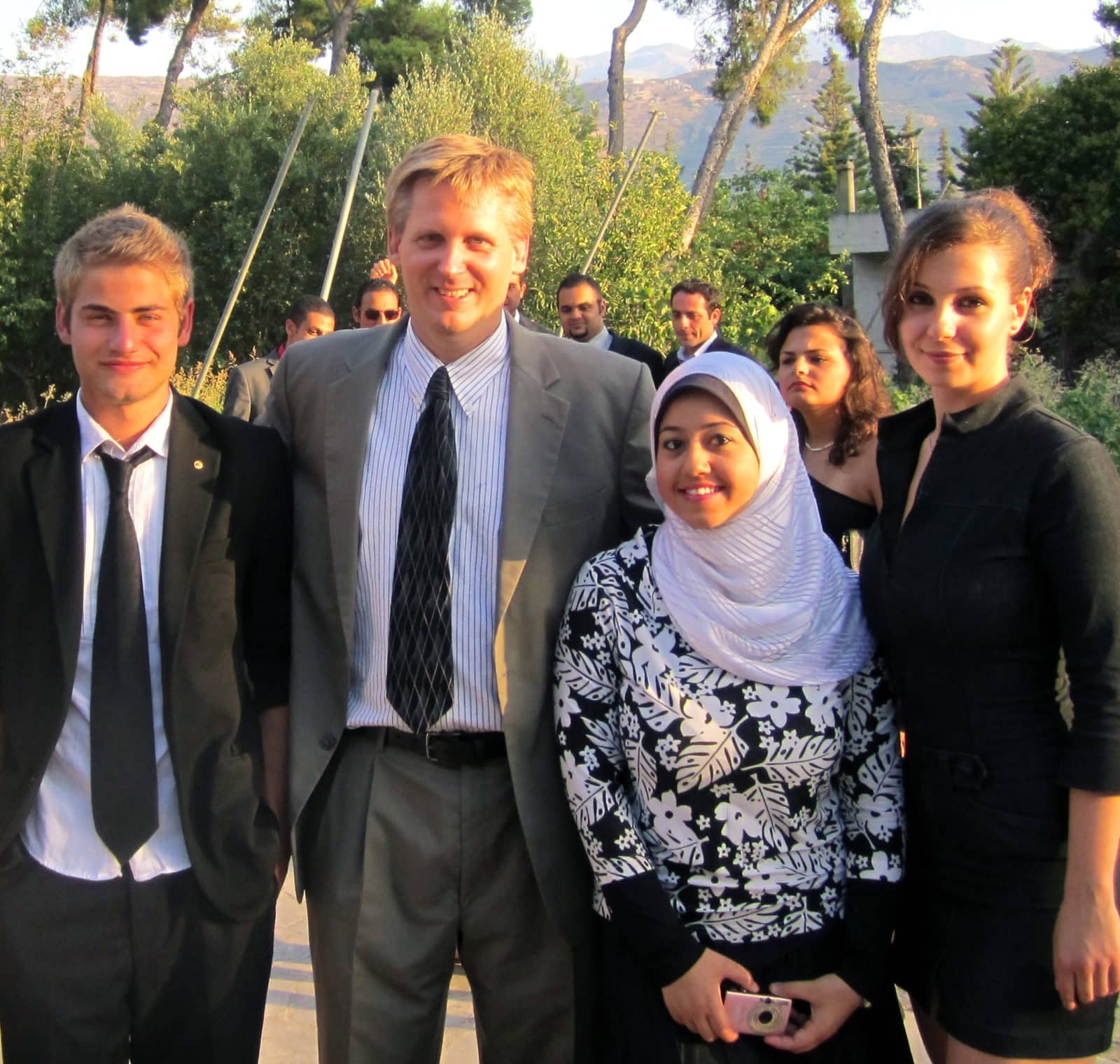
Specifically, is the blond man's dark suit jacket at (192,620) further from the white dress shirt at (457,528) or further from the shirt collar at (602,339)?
the shirt collar at (602,339)

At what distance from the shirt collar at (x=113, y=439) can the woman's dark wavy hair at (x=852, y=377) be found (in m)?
2.14

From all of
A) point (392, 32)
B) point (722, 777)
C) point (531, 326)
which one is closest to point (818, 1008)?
point (722, 777)

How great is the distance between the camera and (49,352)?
21.1 meters

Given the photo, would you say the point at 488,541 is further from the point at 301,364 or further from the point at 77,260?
the point at 77,260

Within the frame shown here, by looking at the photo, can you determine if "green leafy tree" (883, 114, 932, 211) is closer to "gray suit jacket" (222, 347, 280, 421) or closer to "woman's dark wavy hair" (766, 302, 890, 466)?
"gray suit jacket" (222, 347, 280, 421)

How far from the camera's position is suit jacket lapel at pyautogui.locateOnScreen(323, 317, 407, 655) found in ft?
7.13

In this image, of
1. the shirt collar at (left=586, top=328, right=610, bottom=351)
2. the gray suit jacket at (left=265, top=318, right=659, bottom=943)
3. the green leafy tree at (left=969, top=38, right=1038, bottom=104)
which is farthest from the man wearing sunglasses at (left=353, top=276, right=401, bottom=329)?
the green leafy tree at (left=969, top=38, right=1038, bottom=104)

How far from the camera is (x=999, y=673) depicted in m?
1.82

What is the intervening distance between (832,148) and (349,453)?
134 feet

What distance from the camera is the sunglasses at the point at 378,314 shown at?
621 centimetres

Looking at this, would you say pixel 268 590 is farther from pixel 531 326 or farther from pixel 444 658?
pixel 531 326

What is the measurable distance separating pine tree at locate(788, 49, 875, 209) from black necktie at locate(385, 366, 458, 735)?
3332 centimetres

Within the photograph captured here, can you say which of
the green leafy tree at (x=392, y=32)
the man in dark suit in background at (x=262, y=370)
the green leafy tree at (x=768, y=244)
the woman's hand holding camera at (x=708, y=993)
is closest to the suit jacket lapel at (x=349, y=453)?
the woman's hand holding camera at (x=708, y=993)

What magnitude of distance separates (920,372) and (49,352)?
2175 centimetres
